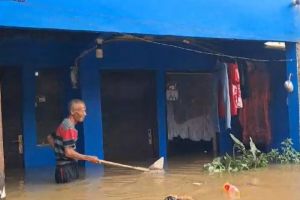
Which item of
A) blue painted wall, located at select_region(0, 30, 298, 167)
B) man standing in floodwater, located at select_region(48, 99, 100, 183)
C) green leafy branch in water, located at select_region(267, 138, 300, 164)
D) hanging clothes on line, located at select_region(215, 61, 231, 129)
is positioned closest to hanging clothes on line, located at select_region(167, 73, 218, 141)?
hanging clothes on line, located at select_region(215, 61, 231, 129)

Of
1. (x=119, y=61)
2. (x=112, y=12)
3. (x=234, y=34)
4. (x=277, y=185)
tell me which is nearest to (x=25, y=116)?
(x=119, y=61)

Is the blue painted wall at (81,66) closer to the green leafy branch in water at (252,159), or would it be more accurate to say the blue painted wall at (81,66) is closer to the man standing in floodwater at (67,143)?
the green leafy branch in water at (252,159)

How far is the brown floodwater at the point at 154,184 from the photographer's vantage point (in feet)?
23.0

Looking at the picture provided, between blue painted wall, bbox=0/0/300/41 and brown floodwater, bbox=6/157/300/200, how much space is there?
232 centimetres

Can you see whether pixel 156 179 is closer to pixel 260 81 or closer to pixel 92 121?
pixel 92 121

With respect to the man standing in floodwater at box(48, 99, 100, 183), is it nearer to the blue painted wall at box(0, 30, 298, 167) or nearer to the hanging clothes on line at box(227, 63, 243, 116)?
the blue painted wall at box(0, 30, 298, 167)

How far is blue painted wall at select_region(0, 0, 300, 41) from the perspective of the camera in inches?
283

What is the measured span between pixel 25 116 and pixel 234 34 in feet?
13.7

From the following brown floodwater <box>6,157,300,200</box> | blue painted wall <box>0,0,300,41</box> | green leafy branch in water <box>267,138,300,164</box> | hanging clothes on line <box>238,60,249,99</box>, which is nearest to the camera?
brown floodwater <box>6,157,300,200</box>

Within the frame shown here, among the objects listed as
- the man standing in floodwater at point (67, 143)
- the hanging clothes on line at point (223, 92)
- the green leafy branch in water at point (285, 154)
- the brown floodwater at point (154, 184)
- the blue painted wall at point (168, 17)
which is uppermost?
the blue painted wall at point (168, 17)

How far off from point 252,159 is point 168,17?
3147 mm

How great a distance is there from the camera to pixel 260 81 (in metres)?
11.5

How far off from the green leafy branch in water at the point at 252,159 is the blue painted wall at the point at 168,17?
7.11ft

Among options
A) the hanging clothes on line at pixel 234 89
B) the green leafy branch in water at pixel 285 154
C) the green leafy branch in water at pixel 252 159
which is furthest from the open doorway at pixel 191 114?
the green leafy branch in water at pixel 285 154
